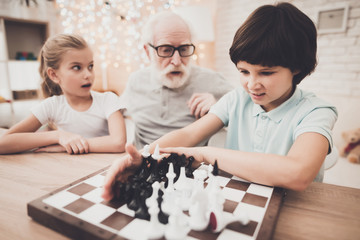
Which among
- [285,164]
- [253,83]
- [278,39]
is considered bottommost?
[285,164]

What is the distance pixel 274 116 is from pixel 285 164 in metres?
0.37

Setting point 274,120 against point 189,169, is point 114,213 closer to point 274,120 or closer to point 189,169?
point 189,169

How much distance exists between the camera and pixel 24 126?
1.41 metres

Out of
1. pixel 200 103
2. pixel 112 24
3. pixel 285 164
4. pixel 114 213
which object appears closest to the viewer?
pixel 114 213

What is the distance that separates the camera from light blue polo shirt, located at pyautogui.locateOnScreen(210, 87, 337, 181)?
959mm

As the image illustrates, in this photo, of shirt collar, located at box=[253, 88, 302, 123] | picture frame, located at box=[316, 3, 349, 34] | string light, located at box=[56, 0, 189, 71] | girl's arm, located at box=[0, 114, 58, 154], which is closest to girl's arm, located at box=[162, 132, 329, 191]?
shirt collar, located at box=[253, 88, 302, 123]

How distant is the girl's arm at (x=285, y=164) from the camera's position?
0.77 metres

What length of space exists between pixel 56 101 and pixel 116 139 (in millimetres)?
561

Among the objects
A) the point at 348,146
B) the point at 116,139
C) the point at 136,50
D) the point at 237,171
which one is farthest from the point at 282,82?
the point at 136,50

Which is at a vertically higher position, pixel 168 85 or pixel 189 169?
pixel 168 85

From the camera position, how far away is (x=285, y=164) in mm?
794

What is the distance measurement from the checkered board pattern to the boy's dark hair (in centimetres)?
49

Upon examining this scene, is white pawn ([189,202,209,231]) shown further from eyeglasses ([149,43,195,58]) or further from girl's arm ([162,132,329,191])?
eyeglasses ([149,43,195,58])

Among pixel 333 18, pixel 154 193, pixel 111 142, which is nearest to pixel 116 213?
pixel 154 193
